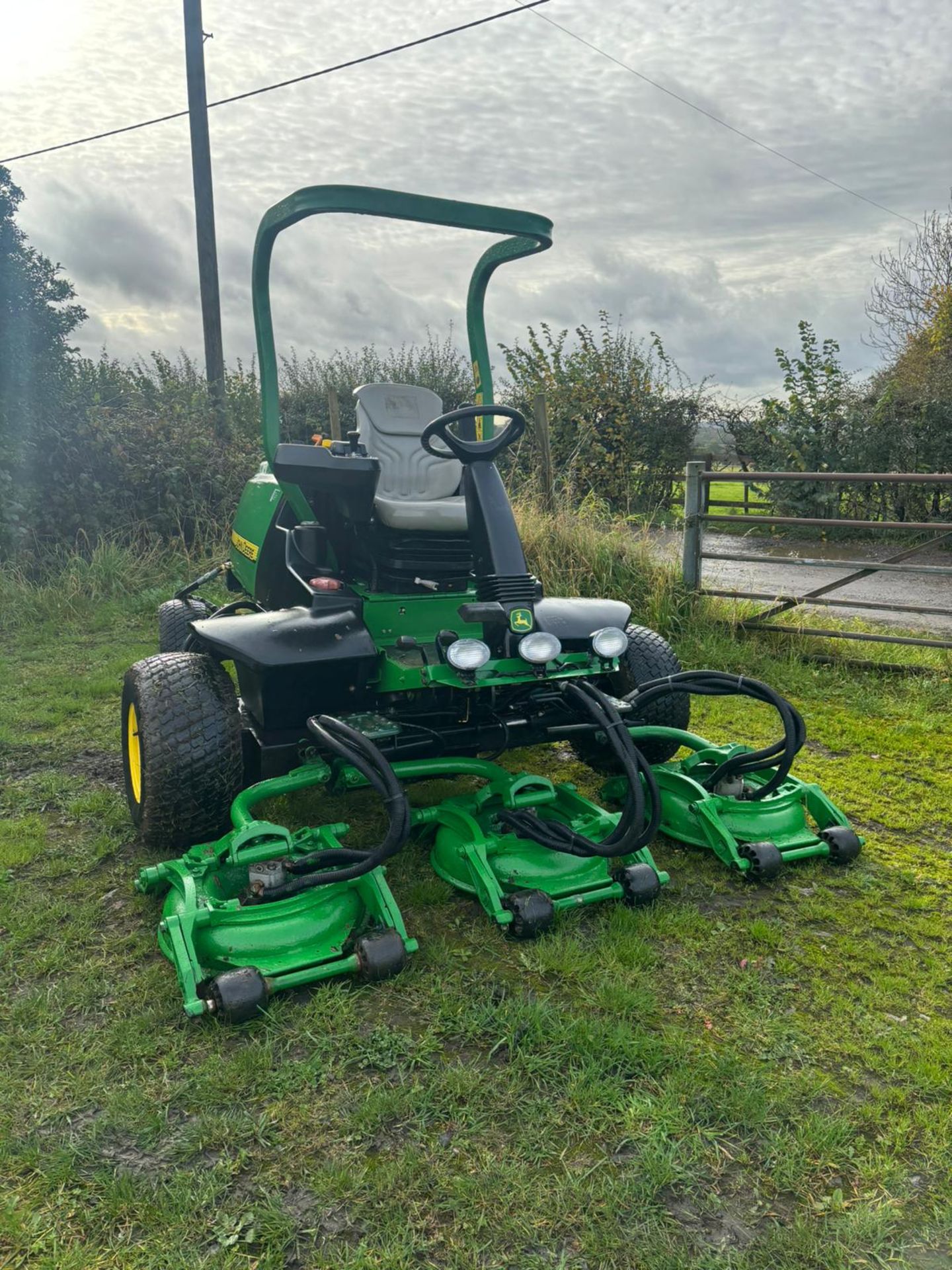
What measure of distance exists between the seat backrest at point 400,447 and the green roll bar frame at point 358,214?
52cm

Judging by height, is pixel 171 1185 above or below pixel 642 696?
below

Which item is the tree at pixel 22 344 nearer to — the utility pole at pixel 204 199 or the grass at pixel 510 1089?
the utility pole at pixel 204 199

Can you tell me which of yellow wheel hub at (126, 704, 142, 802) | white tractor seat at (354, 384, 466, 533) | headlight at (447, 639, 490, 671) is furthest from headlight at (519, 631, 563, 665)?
yellow wheel hub at (126, 704, 142, 802)

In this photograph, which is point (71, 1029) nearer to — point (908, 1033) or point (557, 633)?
point (557, 633)

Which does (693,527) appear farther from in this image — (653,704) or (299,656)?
(299,656)

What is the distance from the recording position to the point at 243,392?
11523 millimetres

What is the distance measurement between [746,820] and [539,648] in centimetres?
104

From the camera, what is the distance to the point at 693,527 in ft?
20.7

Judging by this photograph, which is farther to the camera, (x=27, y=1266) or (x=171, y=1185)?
(x=171, y=1185)

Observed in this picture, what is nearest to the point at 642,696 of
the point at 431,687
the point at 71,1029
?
the point at 431,687

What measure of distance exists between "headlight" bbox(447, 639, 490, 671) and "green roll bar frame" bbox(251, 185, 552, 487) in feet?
3.90

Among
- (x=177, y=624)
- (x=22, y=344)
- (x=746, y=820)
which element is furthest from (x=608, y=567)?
(x=22, y=344)

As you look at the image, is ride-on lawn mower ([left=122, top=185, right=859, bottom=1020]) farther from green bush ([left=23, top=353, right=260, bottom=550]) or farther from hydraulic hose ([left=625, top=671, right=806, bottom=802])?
green bush ([left=23, top=353, right=260, bottom=550])

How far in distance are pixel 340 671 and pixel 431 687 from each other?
12.5 inches
